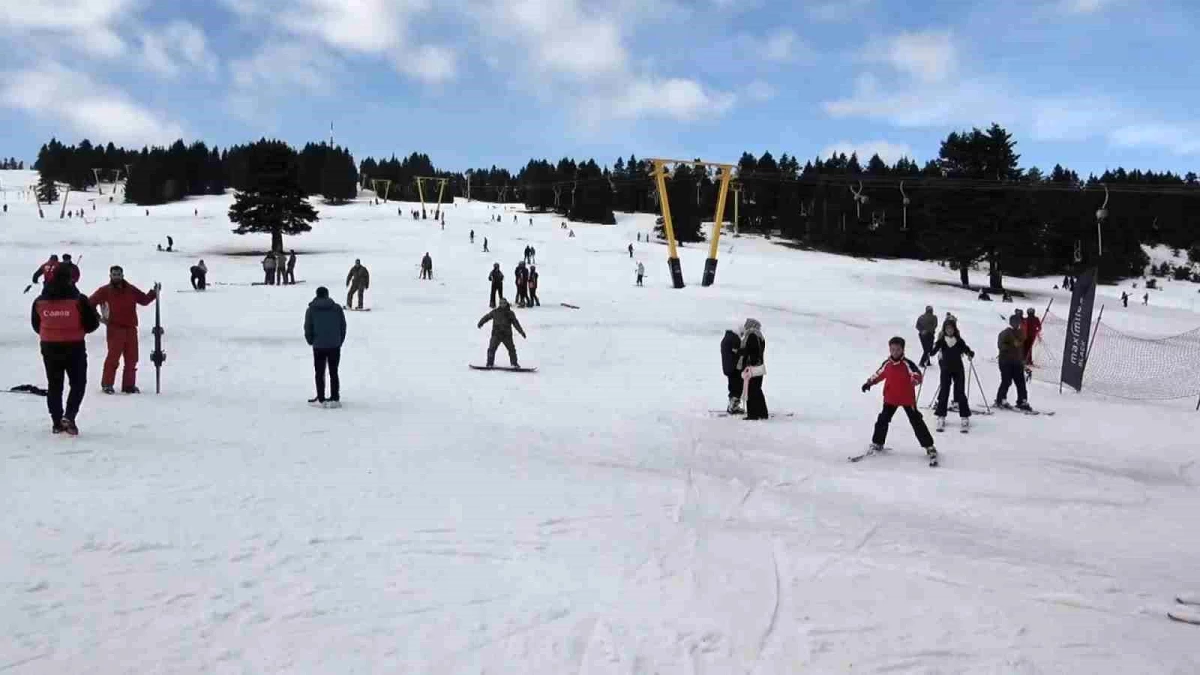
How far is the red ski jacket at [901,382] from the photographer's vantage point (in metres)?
9.98

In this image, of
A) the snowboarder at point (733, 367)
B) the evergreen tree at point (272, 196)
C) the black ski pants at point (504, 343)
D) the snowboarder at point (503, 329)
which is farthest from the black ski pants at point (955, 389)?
the evergreen tree at point (272, 196)

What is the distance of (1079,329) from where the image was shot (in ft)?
55.3

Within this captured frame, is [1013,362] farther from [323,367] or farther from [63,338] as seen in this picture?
[63,338]

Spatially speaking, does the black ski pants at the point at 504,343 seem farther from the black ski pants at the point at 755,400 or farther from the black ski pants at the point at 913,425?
the black ski pants at the point at 913,425

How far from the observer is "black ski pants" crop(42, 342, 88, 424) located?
8.20m

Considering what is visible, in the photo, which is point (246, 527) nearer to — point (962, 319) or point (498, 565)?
point (498, 565)

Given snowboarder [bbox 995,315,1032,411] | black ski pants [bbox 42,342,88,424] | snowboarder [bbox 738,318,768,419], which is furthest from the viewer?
snowboarder [bbox 995,315,1032,411]

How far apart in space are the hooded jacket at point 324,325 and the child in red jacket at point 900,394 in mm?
7084

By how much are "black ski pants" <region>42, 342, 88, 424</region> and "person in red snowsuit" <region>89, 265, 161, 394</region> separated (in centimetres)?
319

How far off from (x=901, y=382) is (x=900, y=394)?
0.15 m

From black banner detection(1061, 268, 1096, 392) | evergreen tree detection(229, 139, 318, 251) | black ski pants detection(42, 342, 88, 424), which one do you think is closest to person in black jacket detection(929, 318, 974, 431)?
black banner detection(1061, 268, 1096, 392)

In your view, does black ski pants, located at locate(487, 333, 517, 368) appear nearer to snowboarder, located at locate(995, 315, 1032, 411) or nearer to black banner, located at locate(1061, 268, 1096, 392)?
snowboarder, located at locate(995, 315, 1032, 411)

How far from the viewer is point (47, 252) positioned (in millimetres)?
50812

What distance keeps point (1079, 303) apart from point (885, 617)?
14338mm
